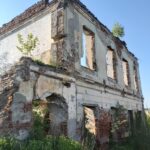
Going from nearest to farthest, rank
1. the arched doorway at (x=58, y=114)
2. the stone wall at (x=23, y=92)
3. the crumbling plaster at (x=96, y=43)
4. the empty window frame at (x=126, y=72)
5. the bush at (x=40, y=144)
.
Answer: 1. the bush at (x=40, y=144)
2. the stone wall at (x=23, y=92)
3. the arched doorway at (x=58, y=114)
4. the crumbling plaster at (x=96, y=43)
5. the empty window frame at (x=126, y=72)

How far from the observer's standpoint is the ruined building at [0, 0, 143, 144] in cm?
577

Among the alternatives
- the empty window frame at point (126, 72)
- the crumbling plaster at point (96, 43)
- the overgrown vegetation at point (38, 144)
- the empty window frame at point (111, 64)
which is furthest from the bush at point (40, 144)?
the empty window frame at point (126, 72)

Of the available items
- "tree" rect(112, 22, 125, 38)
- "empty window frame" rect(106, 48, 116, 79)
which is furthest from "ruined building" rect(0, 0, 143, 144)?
"tree" rect(112, 22, 125, 38)

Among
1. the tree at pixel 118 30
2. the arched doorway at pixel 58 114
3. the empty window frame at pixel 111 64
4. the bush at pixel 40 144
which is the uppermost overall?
the tree at pixel 118 30

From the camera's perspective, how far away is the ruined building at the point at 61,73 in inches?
227

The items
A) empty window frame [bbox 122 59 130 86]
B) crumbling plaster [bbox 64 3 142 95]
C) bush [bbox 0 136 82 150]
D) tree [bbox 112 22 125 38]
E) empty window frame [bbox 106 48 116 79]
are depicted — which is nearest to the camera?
bush [bbox 0 136 82 150]

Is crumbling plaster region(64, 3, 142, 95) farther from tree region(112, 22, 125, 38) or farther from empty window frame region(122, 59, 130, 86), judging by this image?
tree region(112, 22, 125, 38)

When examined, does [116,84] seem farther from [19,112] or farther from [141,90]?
[19,112]

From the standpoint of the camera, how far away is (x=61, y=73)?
745 cm

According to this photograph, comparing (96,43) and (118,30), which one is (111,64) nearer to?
(96,43)

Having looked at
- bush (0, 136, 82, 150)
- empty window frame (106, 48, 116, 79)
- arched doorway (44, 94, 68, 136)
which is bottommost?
bush (0, 136, 82, 150)

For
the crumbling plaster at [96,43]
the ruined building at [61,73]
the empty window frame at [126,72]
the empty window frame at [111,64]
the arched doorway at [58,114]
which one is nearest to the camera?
the ruined building at [61,73]

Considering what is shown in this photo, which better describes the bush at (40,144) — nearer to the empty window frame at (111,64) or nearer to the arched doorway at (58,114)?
the arched doorway at (58,114)

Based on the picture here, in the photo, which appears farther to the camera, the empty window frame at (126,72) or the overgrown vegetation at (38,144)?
the empty window frame at (126,72)
